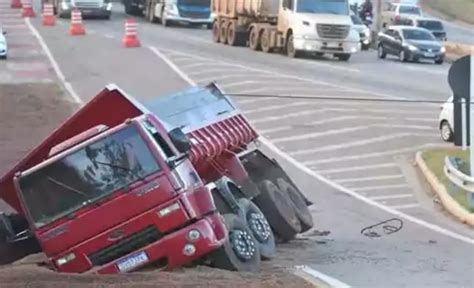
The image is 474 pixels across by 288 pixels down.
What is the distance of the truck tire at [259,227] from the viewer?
1569cm

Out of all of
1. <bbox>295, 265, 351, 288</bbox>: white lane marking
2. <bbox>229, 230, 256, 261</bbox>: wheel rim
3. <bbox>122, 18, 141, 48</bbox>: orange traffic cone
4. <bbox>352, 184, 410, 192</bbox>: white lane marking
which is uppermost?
<bbox>229, 230, 256, 261</bbox>: wheel rim

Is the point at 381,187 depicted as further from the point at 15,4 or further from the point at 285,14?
the point at 15,4

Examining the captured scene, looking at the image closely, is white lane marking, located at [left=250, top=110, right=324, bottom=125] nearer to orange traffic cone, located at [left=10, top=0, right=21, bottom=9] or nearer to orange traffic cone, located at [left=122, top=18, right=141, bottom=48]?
orange traffic cone, located at [left=122, top=18, right=141, bottom=48]

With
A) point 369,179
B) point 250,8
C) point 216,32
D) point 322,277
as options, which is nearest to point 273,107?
point 369,179

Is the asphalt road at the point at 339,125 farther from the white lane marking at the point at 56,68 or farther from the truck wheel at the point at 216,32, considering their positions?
the truck wheel at the point at 216,32

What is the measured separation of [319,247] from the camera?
58.0 ft

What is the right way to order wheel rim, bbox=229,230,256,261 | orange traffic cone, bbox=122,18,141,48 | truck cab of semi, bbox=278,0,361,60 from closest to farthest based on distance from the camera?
wheel rim, bbox=229,230,256,261, orange traffic cone, bbox=122,18,141,48, truck cab of semi, bbox=278,0,361,60

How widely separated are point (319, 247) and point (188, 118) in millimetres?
2567

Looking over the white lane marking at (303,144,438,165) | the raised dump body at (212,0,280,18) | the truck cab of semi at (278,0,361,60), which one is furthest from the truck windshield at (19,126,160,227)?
the raised dump body at (212,0,280,18)

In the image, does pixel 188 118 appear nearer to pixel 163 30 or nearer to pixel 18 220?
pixel 18 220

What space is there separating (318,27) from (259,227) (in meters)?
30.7

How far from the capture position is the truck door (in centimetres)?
4700

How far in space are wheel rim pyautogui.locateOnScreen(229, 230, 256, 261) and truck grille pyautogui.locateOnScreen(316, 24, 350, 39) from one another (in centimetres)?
3156

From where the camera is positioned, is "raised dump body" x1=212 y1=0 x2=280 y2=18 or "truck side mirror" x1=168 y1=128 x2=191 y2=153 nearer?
"truck side mirror" x1=168 y1=128 x2=191 y2=153
